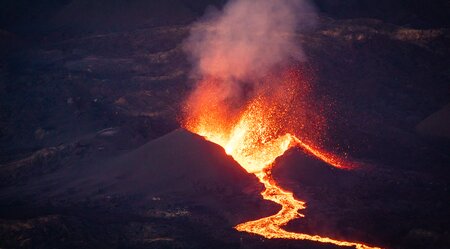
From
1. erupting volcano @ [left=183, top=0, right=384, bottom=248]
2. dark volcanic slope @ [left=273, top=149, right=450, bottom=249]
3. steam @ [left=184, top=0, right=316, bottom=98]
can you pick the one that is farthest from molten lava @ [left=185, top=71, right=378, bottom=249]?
steam @ [left=184, top=0, right=316, bottom=98]

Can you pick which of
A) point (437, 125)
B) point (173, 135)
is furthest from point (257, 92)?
point (437, 125)

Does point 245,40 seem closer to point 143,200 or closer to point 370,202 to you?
point 370,202

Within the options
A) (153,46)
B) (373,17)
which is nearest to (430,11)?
(373,17)

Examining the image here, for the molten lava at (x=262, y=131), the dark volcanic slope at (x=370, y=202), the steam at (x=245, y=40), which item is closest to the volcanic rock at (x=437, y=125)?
the dark volcanic slope at (x=370, y=202)

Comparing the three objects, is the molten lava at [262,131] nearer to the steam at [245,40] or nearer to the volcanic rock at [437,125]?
the steam at [245,40]

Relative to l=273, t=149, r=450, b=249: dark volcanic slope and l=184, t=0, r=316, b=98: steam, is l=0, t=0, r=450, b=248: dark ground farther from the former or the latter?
l=184, t=0, r=316, b=98: steam
